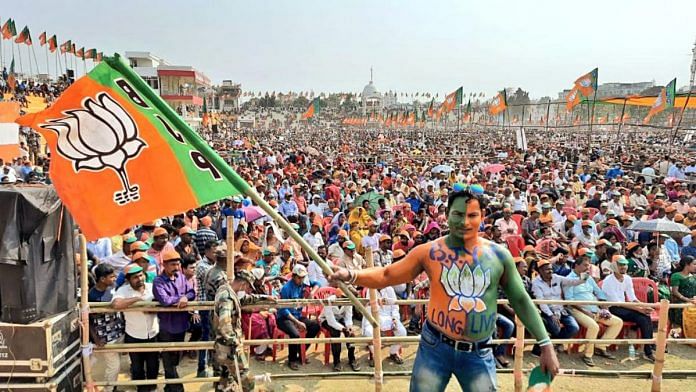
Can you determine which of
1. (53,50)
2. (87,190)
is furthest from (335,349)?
(53,50)

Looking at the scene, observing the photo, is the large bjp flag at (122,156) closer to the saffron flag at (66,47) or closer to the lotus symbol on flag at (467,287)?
the lotus symbol on flag at (467,287)

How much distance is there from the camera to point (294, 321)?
5621mm

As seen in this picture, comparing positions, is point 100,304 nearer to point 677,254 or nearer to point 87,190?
point 87,190

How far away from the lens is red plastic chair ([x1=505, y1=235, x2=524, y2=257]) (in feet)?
26.2

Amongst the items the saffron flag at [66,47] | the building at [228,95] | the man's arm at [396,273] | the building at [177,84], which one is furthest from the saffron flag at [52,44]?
the building at [228,95]

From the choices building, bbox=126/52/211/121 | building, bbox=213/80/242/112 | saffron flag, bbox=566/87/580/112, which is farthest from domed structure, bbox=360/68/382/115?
saffron flag, bbox=566/87/580/112

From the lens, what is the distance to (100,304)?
419cm

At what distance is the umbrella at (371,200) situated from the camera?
1121cm

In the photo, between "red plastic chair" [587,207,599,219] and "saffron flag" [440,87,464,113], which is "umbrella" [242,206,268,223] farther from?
"saffron flag" [440,87,464,113]

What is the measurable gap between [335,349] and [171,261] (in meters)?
2.18

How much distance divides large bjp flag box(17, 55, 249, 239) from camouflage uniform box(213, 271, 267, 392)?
1013 millimetres

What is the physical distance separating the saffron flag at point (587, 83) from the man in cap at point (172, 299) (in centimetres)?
1931

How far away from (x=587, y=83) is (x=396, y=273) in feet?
65.3

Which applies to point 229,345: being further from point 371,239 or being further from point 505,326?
point 371,239
